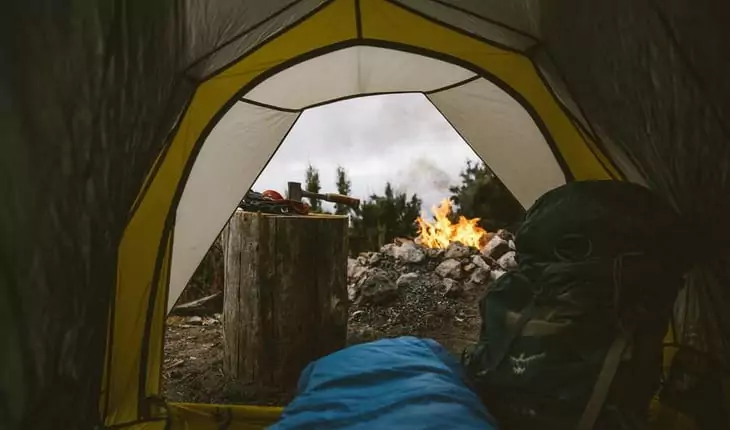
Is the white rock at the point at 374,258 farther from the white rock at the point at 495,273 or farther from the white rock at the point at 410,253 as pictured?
the white rock at the point at 495,273

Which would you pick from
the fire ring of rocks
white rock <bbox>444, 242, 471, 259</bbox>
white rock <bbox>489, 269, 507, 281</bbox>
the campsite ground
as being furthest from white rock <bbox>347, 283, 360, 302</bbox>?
white rock <bbox>489, 269, 507, 281</bbox>

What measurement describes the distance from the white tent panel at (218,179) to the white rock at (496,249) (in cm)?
249

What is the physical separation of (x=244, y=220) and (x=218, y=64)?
0.85 m

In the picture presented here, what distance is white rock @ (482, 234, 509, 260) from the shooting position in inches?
183

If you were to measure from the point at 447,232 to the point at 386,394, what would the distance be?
3.82m

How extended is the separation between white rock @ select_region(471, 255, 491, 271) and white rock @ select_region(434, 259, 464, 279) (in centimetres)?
11

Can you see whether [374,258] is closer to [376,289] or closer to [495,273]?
[376,289]

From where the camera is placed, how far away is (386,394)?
1.45m

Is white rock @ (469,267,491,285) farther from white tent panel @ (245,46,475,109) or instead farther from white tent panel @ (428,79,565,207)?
white tent panel @ (245,46,475,109)

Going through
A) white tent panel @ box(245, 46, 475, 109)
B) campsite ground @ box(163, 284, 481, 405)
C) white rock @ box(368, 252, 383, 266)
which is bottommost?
campsite ground @ box(163, 284, 481, 405)

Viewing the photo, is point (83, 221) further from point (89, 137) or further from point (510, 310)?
point (510, 310)

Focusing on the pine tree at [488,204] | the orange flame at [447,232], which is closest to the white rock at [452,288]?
the orange flame at [447,232]

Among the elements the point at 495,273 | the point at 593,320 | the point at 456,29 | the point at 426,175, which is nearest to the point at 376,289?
the point at 495,273

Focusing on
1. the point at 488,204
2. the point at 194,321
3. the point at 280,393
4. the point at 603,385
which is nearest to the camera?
the point at 603,385
